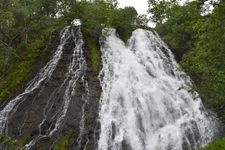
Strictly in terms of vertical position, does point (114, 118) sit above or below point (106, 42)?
below

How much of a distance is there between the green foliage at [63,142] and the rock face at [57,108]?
0.05 m

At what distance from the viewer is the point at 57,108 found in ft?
68.1

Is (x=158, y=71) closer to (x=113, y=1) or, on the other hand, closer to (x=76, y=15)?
(x=76, y=15)

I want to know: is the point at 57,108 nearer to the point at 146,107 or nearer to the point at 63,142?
the point at 63,142

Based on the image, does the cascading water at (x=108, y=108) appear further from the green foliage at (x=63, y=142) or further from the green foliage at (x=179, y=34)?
the green foliage at (x=179, y=34)

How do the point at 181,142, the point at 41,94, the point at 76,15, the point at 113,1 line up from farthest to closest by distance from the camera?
the point at 113,1 < the point at 76,15 < the point at 41,94 < the point at 181,142

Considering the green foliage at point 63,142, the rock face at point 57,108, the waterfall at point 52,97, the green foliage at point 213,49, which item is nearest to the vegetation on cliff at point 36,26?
the waterfall at point 52,97

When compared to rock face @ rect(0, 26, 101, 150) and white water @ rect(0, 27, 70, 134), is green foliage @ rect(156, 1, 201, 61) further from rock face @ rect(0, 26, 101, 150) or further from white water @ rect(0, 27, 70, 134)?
rock face @ rect(0, 26, 101, 150)

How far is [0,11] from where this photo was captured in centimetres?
2748

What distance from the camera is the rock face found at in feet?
63.2

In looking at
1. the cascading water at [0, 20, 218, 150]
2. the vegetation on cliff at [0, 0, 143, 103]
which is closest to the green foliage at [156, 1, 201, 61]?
the vegetation on cliff at [0, 0, 143, 103]

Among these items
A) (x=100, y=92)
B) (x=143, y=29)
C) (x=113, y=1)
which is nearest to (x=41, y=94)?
(x=100, y=92)

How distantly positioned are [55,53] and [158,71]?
6.47m

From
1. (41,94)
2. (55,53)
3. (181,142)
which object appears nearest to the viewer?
(181,142)
